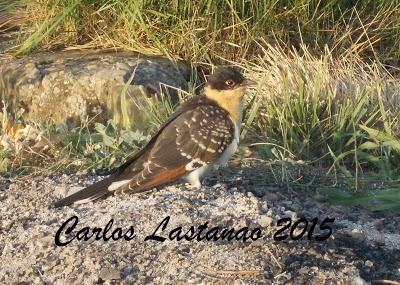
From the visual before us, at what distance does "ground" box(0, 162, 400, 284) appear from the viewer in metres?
4.47

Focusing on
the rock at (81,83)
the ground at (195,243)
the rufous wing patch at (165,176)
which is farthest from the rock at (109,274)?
the rock at (81,83)

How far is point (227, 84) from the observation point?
5836mm

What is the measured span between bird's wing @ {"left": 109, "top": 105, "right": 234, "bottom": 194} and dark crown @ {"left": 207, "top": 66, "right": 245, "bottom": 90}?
0.18 meters

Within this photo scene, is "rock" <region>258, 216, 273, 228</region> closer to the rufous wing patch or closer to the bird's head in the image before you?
the rufous wing patch

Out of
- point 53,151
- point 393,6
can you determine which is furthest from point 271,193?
point 393,6

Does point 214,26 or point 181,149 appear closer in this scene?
point 181,149

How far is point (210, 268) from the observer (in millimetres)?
4469

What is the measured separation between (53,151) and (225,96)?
1.22m

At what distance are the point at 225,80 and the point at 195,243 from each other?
1.43 m

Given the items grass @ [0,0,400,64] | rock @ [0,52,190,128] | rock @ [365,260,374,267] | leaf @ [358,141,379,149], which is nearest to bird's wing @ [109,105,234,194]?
leaf @ [358,141,379,149]

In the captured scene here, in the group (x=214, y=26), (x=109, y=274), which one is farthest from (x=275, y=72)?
(x=109, y=274)

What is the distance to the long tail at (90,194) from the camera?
5.24m

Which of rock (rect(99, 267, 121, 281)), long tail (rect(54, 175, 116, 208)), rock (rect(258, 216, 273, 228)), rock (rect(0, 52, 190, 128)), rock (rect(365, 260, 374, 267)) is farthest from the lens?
rock (rect(0, 52, 190, 128))

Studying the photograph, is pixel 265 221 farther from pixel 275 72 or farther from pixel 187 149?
pixel 275 72
